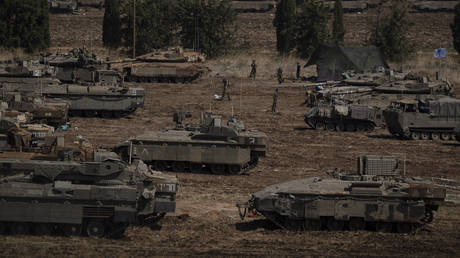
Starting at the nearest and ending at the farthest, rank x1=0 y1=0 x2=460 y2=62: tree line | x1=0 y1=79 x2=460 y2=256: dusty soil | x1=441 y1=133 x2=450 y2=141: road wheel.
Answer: x1=0 y1=79 x2=460 y2=256: dusty soil
x1=441 y1=133 x2=450 y2=141: road wheel
x1=0 y1=0 x2=460 y2=62: tree line

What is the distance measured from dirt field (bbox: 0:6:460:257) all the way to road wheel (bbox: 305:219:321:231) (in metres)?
0.22

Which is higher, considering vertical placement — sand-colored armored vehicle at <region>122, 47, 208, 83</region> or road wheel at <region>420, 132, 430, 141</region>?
sand-colored armored vehicle at <region>122, 47, 208, 83</region>

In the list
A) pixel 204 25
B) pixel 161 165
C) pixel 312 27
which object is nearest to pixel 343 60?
pixel 312 27

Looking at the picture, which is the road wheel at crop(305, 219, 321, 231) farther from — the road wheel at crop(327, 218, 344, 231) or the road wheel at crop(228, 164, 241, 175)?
the road wheel at crop(228, 164, 241, 175)

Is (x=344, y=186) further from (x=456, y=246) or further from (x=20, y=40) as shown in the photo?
(x=20, y=40)

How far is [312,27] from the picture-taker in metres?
62.3

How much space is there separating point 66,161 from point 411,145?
18507mm

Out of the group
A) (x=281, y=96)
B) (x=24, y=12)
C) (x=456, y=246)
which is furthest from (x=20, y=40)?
(x=456, y=246)

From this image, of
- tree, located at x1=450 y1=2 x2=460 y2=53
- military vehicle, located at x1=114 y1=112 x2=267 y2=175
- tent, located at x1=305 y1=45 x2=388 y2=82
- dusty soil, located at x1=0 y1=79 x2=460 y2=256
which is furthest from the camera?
tree, located at x1=450 y1=2 x2=460 y2=53

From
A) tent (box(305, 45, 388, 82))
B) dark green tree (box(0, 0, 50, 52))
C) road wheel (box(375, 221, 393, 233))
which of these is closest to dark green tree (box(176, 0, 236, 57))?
dark green tree (box(0, 0, 50, 52))

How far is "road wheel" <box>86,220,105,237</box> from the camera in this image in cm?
1700

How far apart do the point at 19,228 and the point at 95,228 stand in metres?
1.60

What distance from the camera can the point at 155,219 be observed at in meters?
18.6

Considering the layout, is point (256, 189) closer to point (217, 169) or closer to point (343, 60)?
point (217, 169)
